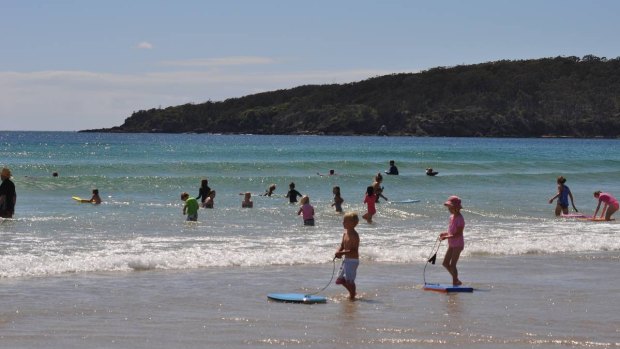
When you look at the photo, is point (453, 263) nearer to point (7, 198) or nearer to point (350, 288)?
point (350, 288)

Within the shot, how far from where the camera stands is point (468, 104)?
163625mm

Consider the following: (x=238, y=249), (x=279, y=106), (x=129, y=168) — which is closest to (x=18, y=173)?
(x=129, y=168)

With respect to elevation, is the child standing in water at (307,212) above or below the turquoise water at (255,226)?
above

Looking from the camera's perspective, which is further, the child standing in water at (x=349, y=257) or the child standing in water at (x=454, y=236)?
the child standing in water at (x=454, y=236)

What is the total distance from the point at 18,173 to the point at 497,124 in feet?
378

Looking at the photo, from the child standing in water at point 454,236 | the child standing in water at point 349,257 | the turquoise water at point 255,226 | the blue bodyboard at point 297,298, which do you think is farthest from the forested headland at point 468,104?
the blue bodyboard at point 297,298

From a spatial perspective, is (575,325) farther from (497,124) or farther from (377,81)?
(377,81)

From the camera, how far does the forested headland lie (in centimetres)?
15762

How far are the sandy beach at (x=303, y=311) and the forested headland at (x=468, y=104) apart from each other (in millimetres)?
142114

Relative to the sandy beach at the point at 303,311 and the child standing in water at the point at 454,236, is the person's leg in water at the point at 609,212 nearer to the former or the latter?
the sandy beach at the point at 303,311

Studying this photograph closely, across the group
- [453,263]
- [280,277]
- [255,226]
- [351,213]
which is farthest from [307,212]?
[351,213]

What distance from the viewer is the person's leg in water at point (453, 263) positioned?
42.8 ft

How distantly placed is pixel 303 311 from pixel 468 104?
6114 inches

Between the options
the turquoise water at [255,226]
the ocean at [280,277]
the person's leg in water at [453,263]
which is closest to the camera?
the ocean at [280,277]
